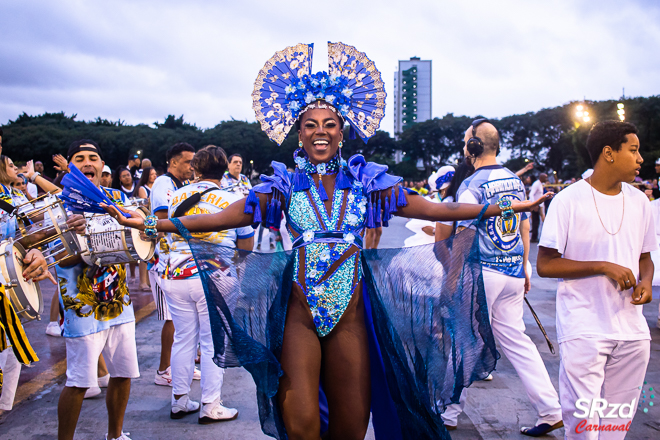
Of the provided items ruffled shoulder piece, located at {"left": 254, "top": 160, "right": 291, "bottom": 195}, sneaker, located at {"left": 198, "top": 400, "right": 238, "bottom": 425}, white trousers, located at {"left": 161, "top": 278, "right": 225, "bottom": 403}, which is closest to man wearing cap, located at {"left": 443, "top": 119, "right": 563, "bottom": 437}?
ruffled shoulder piece, located at {"left": 254, "top": 160, "right": 291, "bottom": 195}

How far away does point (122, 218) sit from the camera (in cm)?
249

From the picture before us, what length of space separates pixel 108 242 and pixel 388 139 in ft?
206

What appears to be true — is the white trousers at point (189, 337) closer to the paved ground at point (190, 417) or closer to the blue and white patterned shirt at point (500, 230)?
the paved ground at point (190, 417)

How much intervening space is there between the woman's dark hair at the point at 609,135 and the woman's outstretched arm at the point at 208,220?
207 cm

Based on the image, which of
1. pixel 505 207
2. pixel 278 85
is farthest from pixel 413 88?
pixel 505 207

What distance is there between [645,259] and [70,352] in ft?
12.5

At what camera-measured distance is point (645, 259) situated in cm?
283

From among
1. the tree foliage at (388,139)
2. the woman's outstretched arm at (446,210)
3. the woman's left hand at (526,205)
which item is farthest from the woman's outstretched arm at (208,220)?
the tree foliage at (388,139)

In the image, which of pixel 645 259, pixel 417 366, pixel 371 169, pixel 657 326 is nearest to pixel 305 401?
pixel 417 366

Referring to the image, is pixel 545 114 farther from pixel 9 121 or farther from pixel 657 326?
pixel 9 121

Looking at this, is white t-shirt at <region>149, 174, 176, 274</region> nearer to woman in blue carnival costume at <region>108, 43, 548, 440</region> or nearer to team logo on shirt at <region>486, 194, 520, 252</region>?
woman in blue carnival costume at <region>108, 43, 548, 440</region>

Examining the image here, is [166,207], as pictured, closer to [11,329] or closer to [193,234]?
[193,234]

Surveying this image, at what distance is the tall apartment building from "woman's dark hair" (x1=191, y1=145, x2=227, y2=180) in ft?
283

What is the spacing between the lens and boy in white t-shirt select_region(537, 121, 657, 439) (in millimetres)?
2613
